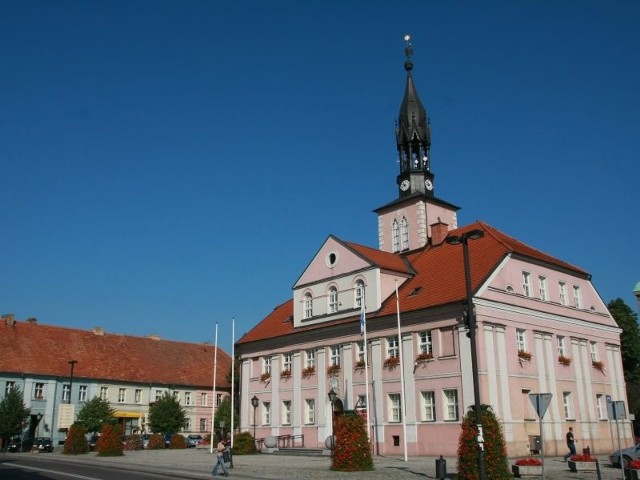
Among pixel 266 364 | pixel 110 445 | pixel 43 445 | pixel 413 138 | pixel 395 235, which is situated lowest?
pixel 43 445

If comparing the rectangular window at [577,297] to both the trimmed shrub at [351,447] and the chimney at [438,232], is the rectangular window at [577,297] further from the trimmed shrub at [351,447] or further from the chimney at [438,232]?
the trimmed shrub at [351,447]

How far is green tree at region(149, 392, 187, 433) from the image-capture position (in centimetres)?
6064

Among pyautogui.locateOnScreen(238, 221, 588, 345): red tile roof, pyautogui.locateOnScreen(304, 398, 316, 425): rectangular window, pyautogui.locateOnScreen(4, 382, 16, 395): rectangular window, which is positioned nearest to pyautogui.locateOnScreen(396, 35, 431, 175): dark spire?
pyautogui.locateOnScreen(238, 221, 588, 345): red tile roof

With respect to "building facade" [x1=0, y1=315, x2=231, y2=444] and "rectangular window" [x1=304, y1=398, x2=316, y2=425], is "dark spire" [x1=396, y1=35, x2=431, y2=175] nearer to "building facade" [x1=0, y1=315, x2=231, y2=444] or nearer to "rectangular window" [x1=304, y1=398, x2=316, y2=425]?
"rectangular window" [x1=304, y1=398, x2=316, y2=425]

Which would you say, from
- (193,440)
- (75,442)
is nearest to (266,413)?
(75,442)

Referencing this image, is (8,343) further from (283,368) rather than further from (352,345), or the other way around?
(352,345)

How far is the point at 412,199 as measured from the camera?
49125 mm

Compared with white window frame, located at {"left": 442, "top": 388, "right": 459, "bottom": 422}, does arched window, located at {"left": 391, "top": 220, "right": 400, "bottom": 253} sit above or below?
above

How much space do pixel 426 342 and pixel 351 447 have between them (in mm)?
11474

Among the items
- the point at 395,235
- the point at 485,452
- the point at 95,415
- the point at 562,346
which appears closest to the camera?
the point at 485,452

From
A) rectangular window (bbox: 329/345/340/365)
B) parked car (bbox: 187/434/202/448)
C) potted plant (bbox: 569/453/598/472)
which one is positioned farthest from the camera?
parked car (bbox: 187/434/202/448)

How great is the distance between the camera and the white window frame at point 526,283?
38737mm

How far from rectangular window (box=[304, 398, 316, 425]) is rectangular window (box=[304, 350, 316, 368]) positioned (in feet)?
7.37

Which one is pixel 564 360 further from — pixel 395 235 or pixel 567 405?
pixel 395 235
